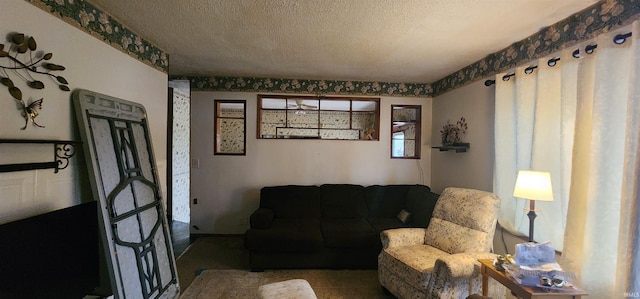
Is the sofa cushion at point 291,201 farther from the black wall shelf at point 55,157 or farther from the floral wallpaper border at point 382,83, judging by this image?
the black wall shelf at point 55,157

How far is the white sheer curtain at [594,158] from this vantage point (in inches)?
54.8

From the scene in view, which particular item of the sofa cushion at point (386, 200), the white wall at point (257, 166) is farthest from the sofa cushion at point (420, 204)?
the white wall at point (257, 166)

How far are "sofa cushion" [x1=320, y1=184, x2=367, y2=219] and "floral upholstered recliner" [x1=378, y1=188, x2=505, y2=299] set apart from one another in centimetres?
103

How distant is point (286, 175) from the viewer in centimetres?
377

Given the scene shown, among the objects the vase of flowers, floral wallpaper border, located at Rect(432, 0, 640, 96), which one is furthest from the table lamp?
the vase of flowers

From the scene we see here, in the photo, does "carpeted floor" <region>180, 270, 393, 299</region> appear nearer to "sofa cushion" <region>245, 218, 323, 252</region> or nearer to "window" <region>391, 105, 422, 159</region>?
"sofa cushion" <region>245, 218, 323, 252</region>

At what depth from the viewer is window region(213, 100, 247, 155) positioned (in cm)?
372

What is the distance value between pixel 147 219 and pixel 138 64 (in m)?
1.41

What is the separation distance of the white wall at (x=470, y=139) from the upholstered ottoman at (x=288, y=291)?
2271 mm

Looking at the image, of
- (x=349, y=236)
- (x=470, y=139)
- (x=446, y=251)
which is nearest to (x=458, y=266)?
(x=446, y=251)

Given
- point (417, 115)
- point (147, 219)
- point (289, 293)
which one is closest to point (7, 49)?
point (147, 219)

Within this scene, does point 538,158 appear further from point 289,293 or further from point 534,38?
point 289,293

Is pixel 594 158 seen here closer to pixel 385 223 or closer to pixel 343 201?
pixel 385 223

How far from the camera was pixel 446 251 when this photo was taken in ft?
7.48
